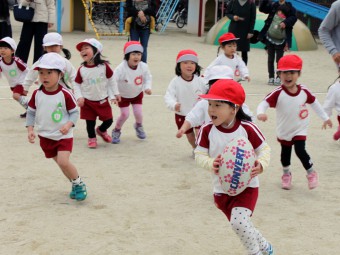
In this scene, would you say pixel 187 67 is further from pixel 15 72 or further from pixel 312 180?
pixel 15 72

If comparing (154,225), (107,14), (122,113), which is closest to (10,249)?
(154,225)

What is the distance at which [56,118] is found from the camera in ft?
19.4

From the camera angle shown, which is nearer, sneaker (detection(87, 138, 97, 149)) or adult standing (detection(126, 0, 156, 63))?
sneaker (detection(87, 138, 97, 149))

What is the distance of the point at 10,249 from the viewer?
4.79 metres

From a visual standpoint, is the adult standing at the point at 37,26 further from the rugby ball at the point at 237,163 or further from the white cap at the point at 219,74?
the rugby ball at the point at 237,163

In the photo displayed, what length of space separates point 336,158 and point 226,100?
3955 mm

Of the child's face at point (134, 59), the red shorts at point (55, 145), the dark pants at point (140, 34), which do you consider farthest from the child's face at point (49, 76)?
the dark pants at point (140, 34)

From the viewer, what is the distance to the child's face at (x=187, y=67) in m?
7.50

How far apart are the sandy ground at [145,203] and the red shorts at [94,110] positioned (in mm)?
388

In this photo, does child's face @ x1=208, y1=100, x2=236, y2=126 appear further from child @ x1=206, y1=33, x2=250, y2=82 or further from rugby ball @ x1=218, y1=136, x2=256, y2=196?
child @ x1=206, y1=33, x2=250, y2=82

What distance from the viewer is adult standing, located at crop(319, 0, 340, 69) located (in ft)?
25.5

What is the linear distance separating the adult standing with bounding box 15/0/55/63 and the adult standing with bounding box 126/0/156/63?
194cm

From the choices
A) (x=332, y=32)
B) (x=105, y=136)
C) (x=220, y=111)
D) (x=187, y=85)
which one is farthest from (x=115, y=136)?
(x=220, y=111)

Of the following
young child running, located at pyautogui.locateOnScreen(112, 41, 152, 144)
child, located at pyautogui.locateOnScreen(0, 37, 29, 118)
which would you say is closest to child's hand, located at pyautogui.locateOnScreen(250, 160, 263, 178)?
young child running, located at pyautogui.locateOnScreen(112, 41, 152, 144)
